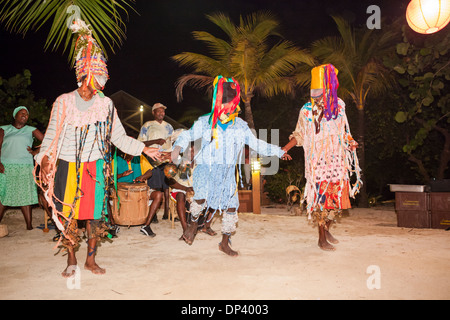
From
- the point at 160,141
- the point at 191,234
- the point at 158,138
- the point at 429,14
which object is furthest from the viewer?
the point at 158,138

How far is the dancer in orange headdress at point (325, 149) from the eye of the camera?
4.72m

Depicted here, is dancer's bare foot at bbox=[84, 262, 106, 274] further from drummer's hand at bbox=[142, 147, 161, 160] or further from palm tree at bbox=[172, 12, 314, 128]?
palm tree at bbox=[172, 12, 314, 128]

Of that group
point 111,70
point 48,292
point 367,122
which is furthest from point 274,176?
point 111,70

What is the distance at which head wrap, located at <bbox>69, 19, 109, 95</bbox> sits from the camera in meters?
3.71

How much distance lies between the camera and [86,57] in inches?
146

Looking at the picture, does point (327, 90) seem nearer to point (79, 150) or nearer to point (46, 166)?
point (79, 150)

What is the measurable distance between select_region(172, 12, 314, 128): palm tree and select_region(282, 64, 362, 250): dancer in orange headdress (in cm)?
774

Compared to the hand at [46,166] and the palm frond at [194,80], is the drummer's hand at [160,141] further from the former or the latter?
the palm frond at [194,80]

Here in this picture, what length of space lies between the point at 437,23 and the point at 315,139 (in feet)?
7.97

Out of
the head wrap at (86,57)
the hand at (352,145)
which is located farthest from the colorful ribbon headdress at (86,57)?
the hand at (352,145)

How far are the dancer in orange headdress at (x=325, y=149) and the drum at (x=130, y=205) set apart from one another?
2.32 metres

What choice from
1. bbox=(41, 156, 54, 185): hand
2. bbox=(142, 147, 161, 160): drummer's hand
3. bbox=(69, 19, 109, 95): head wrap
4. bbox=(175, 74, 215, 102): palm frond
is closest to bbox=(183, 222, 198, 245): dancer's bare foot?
bbox=(142, 147, 161, 160): drummer's hand

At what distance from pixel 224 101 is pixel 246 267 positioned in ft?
5.99

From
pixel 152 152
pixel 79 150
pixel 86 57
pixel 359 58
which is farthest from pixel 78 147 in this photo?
pixel 359 58
